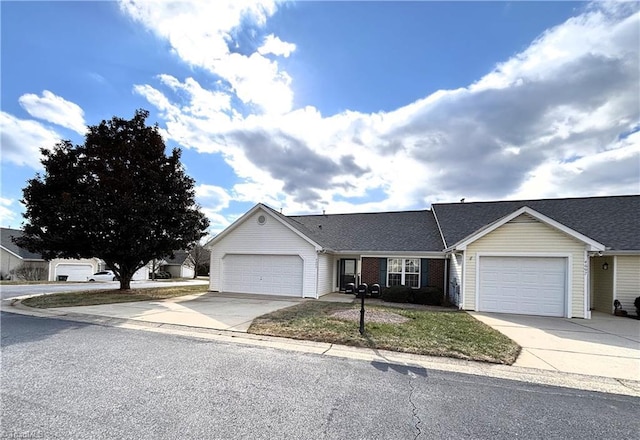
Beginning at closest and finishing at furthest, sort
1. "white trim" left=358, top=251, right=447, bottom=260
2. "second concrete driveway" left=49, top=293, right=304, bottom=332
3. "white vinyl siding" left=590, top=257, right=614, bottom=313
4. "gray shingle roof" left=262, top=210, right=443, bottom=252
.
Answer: "second concrete driveway" left=49, top=293, right=304, bottom=332 < "white vinyl siding" left=590, top=257, right=614, bottom=313 < "white trim" left=358, top=251, right=447, bottom=260 < "gray shingle roof" left=262, top=210, right=443, bottom=252

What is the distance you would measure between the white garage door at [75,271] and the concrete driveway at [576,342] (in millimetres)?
40118

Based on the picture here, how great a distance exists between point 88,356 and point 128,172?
42.5ft

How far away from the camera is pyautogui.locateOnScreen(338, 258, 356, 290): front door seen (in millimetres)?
19484

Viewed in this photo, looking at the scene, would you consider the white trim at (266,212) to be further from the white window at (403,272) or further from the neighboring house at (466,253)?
the white window at (403,272)

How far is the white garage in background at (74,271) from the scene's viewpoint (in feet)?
113

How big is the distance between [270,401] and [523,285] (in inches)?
476

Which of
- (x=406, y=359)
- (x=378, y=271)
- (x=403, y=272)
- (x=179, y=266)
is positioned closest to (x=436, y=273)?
(x=403, y=272)

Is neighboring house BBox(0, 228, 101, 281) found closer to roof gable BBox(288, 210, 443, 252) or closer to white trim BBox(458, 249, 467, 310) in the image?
roof gable BBox(288, 210, 443, 252)

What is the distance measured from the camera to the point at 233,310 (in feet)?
37.7

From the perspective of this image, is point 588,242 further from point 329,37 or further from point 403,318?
point 329,37

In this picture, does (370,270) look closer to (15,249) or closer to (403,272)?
(403,272)

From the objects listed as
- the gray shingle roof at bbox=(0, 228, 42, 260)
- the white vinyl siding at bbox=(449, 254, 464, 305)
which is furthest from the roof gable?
the gray shingle roof at bbox=(0, 228, 42, 260)

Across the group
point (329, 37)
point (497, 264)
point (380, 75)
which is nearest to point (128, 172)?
point (329, 37)

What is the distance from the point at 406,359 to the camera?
6.09 meters
